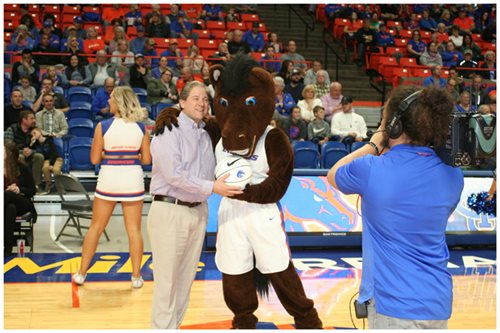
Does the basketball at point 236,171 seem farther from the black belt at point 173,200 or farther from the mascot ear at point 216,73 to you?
the mascot ear at point 216,73

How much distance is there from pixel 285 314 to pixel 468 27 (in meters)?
13.1

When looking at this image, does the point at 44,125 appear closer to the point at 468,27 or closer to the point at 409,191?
the point at 409,191

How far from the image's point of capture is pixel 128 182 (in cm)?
538

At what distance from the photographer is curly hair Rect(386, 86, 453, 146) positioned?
2.42m

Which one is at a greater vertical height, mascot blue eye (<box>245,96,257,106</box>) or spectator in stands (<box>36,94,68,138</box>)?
mascot blue eye (<box>245,96,257,106</box>)

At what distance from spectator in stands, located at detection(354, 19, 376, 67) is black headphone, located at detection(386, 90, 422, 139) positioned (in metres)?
12.2

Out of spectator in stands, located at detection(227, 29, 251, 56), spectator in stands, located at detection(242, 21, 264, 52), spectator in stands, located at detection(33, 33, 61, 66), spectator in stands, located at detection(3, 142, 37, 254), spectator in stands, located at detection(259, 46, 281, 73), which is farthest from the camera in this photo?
spectator in stands, located at detection(242, 21, 264, 52)

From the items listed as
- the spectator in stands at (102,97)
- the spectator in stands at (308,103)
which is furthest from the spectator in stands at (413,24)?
the spectator in stands at (102,97)

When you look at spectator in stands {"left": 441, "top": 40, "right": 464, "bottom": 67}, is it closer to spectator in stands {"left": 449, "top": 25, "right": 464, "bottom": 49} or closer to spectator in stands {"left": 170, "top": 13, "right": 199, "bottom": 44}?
spectator in stands {"left": 449, "top": 25, "right": 464, "bottom": 49}

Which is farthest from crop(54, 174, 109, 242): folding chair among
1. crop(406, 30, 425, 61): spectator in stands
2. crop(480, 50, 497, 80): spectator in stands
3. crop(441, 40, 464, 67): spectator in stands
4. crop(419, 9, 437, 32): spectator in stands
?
crop(419, 9, 437, 32): spectator in stands

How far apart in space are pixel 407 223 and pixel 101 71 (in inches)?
370

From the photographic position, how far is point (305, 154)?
958cm

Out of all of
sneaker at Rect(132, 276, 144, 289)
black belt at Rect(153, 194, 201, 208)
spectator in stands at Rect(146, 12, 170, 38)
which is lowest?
sneaker at Rect(132, 276, 144, 289)

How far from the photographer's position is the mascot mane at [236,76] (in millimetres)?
4012
